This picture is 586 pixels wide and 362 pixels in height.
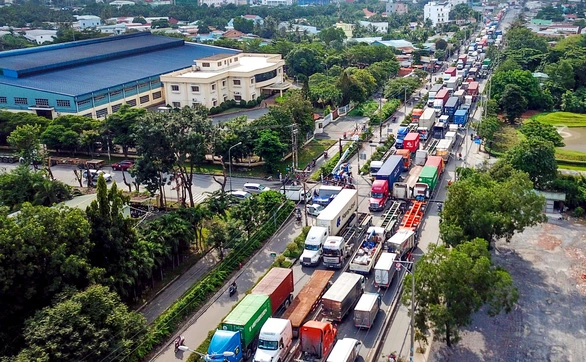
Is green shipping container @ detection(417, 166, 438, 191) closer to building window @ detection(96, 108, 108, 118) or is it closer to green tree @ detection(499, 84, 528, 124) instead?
green tree @ detection(499, 84, 528, 124)

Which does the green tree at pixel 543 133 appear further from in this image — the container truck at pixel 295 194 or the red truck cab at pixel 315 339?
the red truck cab at pixel 315 339

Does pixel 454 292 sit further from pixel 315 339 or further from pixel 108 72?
pixel 108 72

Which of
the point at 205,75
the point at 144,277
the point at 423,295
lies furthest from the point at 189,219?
the point at 205,75

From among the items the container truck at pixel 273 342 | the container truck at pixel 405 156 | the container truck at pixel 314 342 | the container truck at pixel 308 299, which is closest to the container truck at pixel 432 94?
the container truck at pixel 405 156

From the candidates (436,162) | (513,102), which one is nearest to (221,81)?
(513,102)

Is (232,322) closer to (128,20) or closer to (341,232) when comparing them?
(341,232)
